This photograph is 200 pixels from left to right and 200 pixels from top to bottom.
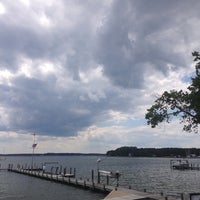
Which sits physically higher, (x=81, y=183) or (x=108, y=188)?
(x=81, y=183)

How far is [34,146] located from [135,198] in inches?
2608

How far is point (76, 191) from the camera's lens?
51.1 meters

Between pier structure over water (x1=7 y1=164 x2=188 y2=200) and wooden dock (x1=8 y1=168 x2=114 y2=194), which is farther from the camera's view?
wooden dock (x1=8 y1=168 x2=114 y2=194)

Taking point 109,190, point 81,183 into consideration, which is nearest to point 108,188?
point 109,190

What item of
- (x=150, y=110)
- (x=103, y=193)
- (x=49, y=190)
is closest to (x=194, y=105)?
(x=150, y=110)

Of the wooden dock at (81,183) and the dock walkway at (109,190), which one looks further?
the wooden dock at (81,183)

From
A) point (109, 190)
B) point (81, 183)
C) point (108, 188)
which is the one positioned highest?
point (81, 183)

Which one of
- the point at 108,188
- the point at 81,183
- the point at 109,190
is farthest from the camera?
the point at 81,183

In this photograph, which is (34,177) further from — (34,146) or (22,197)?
(22,197)

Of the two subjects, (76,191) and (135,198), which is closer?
(135,198)

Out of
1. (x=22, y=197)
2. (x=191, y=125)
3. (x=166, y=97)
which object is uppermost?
(x=166, y=97)

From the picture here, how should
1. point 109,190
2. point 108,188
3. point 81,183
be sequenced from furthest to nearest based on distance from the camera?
1. point 81,183
2. point 108,188
3. point 109,190

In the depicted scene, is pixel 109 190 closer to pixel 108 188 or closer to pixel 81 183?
pixel 108 188

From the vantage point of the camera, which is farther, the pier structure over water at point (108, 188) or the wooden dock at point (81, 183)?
the wooden dock at point (81, 183)
